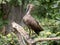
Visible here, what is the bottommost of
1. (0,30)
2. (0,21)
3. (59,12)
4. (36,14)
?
(0,30)

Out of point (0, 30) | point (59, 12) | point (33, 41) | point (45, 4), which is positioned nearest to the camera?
point (33, 41)

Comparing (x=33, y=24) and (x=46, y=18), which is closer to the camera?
(x=33, y=24)

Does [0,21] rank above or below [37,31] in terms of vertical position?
below

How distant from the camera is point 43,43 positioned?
2.51 m

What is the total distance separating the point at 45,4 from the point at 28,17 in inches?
26.0

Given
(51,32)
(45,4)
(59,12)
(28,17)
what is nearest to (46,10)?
(45,4)

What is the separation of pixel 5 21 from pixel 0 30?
32cm

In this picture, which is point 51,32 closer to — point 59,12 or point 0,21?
Answer: point 59,12

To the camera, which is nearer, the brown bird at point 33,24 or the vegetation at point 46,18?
the vegetation at point 46,18

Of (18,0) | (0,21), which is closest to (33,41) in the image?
(18,0)

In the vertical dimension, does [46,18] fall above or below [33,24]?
below

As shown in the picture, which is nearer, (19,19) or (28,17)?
(28,17)

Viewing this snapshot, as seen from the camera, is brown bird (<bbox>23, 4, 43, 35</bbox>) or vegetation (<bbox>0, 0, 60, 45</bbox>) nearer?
vegetation (<bbox>0, 0, 60, 45</bbox>)

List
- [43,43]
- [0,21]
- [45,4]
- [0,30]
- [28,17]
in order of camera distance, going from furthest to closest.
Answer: [0,30] → [0,21] → [45,4] → [28,17] → [43,43]
